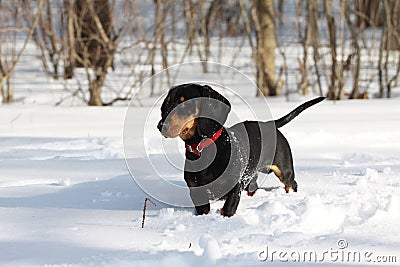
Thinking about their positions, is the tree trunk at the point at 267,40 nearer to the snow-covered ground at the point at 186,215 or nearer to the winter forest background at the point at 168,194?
the winter forest background at the point at 168,194

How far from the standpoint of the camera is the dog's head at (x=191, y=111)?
265cm

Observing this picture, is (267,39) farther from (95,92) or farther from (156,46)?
(95,92)

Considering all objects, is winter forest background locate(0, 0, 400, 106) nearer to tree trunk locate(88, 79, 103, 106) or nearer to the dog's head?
tree trunk locate(88, 79, 103, 106)

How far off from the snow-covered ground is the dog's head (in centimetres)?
39

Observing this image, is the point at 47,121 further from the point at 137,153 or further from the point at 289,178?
the point at 289,178

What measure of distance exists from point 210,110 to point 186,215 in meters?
0.48

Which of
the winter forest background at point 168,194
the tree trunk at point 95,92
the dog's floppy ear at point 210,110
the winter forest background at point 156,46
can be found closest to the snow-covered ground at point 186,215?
the winter forest background at point 168,194

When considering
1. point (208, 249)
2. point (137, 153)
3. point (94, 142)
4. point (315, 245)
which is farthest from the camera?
point (94, 142)

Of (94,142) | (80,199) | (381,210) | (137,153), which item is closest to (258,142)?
(381,210)

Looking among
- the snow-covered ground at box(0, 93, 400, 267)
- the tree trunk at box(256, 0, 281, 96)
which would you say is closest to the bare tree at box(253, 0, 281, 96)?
the tree trunk at box(256, 0, 281, 96)

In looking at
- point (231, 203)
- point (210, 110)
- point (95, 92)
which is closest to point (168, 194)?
point (231, 203)

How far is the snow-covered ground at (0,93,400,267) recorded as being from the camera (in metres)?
2.26

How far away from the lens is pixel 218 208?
2.97 meters

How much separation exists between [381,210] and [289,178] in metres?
0.59
